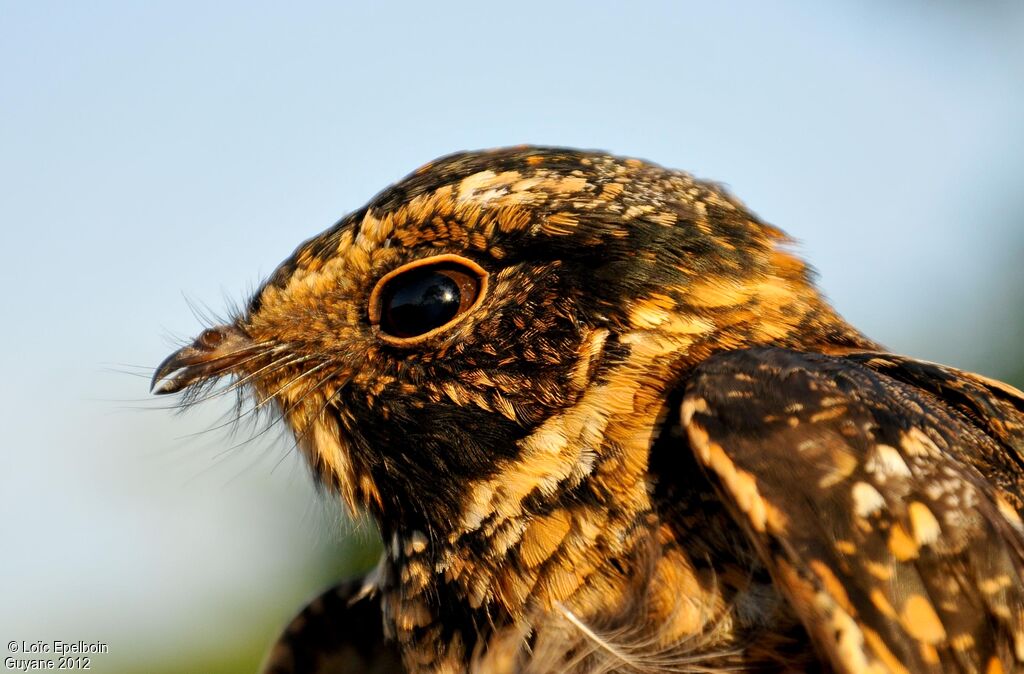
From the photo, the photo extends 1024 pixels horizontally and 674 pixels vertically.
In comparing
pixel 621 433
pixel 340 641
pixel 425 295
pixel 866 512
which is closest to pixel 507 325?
pixel 425 295

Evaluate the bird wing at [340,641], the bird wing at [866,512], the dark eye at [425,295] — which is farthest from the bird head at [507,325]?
the bird wing at [340,641]

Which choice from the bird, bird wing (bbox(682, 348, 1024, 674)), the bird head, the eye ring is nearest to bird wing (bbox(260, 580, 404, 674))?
the bird

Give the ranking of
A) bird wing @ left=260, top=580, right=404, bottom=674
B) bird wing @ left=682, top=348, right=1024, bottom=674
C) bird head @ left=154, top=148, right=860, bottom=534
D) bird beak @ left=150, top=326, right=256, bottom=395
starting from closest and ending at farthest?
bird wing @ left=682, top=348, right=1024, bottom=674, bird head @ left=154, top=148, right=860, bottom=534, bird beak @ left=150, top=326, right=256, bottom=395, bird wing @ left=260, top=580, right=404, bottom=674

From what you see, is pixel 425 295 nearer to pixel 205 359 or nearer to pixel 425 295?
pixel 425 295

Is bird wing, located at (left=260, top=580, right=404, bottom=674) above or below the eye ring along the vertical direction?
below

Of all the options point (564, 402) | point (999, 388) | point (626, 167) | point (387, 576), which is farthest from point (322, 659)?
point (999, 388)

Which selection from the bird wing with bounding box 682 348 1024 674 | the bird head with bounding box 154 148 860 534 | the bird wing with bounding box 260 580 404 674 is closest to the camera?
the bird wing with bounding box 682 348 1024 674

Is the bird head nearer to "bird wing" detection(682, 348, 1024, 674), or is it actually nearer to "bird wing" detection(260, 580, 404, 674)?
"bird wing" detection(682, 348, 1024, 674)

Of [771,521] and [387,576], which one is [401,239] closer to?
[387,576]
